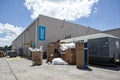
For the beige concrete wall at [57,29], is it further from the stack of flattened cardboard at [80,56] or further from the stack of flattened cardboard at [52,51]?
the stack of flattened cardboard at [80,56]

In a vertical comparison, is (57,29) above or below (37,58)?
above

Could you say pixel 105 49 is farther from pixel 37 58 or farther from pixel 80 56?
pixel 37 58

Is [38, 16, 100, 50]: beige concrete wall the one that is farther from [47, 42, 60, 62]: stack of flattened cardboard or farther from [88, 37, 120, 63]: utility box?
[88, 37, 120, 63]: utility box

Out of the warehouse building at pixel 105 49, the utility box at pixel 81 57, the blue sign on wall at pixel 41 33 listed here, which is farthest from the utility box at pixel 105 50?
the blue sign on wall at pixel 41 33

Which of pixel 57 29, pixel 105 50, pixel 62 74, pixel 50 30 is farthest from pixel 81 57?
pixel 57 29

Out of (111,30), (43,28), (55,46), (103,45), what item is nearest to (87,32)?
(111,30)

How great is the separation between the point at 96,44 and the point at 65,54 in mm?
3081

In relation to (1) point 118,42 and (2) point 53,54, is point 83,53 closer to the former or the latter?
(1) point 118,42

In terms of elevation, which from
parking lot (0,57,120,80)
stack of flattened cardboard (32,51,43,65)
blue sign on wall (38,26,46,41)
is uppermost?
blue sign on wall (38,26,46,41)

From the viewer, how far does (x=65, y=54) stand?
12.4 meters

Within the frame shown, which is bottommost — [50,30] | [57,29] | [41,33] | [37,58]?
[37,58]

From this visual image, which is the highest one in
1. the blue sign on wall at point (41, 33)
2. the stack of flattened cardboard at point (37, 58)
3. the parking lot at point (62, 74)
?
the blue sign on wall at point (41, 33)

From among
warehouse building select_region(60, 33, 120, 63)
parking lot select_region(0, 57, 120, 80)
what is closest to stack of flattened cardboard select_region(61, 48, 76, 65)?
warehouse building select_region(60, 33, 120, 63)

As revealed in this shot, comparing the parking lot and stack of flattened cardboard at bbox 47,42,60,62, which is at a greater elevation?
stack of flattened cardboard at bbox 47,42,60,62
